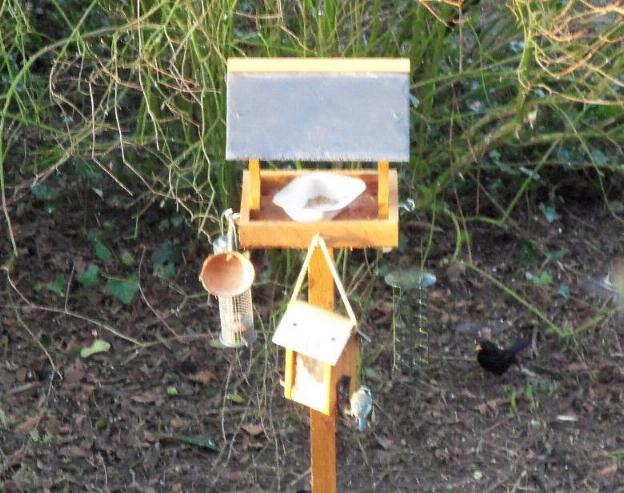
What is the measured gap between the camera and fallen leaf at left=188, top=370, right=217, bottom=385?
3085mm

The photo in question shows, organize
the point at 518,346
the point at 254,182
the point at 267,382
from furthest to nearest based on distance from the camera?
1. the point at 518,346
2. the point at 267,382
3. the point at 254,182

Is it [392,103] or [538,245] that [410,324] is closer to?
[538,245]

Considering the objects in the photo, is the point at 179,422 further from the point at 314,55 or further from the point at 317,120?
the point at 317,120

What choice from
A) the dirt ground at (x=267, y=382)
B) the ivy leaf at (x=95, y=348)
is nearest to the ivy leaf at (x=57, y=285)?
the dirt ground at (x=267, y=382)

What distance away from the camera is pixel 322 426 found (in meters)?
1.93

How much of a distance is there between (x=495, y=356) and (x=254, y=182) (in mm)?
1536

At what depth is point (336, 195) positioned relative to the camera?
1812 mm

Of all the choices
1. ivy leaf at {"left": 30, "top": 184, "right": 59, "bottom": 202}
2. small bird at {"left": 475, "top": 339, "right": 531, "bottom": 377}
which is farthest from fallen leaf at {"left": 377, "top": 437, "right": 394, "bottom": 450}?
ivy leaf at {"left": 30, "top": 184, "right": 59, "bottom": 202}

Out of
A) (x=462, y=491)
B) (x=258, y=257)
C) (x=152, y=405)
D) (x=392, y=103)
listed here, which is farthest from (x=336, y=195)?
(x=258, y=257)

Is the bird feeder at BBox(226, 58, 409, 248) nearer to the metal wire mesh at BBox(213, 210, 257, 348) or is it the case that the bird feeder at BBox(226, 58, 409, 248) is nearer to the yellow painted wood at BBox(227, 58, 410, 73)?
the yellow painted wood at BBox(227, 58, 410, 73)

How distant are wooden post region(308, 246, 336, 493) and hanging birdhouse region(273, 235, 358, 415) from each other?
0.08 feet

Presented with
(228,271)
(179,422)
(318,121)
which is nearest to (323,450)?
(228,271)

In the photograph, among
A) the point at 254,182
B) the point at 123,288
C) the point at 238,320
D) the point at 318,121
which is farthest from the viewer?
the point at 123,288

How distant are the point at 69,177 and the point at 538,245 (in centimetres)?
184
